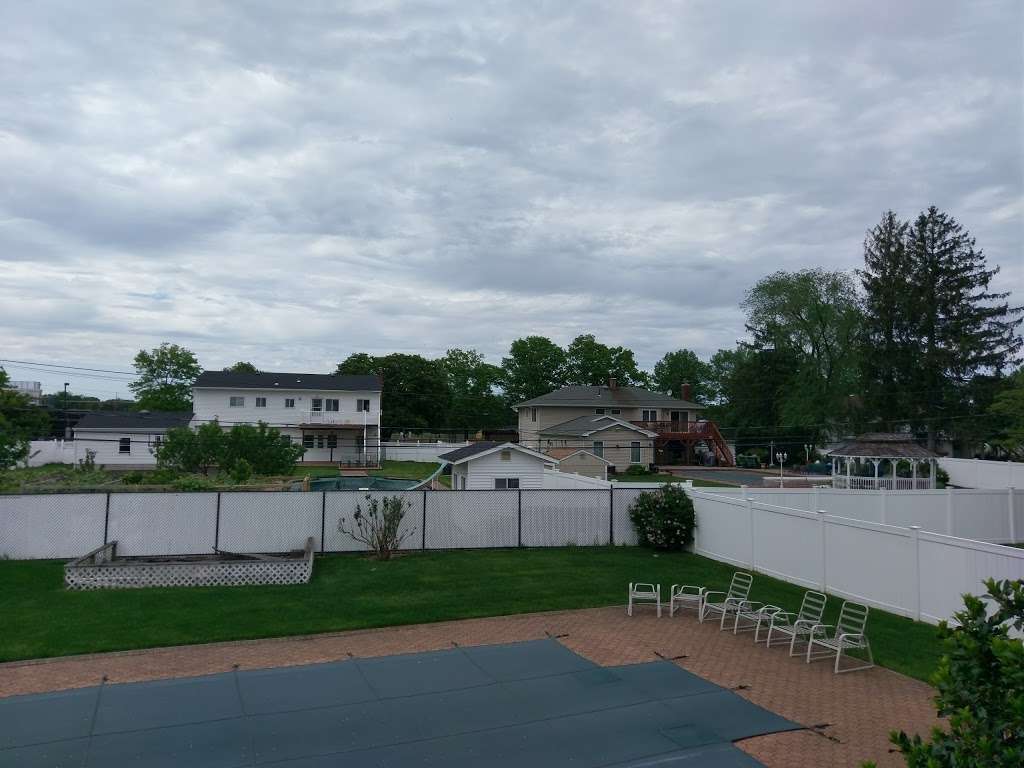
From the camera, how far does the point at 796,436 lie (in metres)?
65.8

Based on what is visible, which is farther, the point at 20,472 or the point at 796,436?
the point at 796,436

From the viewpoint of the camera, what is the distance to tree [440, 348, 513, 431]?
91625 millimetres

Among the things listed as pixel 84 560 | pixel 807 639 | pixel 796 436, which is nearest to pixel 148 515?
pixel 84 560

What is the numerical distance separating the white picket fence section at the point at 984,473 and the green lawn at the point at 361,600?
19.1 metres

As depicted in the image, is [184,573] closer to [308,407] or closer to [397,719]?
[397,719]

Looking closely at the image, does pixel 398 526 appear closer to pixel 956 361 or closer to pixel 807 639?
pixel 807 639

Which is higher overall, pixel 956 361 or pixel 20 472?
pixel 956 361

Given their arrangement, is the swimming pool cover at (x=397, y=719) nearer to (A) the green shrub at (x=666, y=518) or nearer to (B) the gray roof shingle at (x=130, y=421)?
(A) the green shrub at (x=666, y=518)

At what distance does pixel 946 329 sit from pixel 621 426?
2445 cm

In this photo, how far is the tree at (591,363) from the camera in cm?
9956

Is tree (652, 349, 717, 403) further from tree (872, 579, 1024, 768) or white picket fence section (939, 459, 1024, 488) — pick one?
tree (872, 579, 1024, 768)

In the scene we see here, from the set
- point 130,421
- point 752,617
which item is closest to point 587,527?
point 752,617

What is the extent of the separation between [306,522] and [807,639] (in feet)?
44.3

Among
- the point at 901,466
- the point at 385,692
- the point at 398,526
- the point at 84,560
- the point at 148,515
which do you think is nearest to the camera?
the point at 385,692
